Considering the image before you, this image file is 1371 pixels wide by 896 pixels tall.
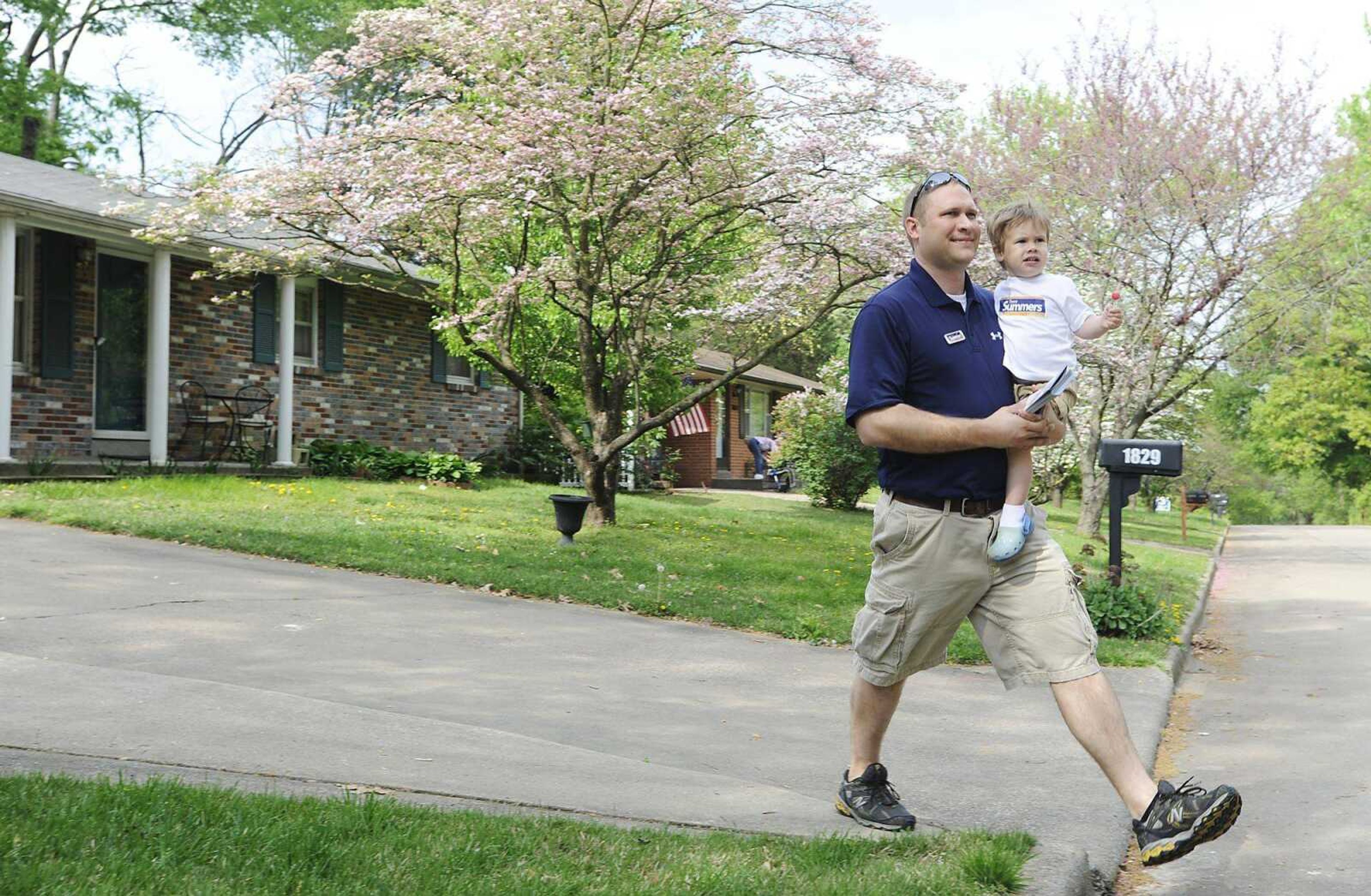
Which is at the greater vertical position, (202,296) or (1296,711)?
(202,296)

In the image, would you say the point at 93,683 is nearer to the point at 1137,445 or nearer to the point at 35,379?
the point at 1137,445

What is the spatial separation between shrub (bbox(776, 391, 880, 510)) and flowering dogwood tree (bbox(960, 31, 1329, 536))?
499cm

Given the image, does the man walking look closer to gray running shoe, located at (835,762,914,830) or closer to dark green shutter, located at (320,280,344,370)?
gray running shoe, located at (835,762,914,830)

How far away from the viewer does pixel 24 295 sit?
607 inches

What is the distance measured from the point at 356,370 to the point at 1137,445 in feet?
48.1

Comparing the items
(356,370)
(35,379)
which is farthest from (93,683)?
(356,370)

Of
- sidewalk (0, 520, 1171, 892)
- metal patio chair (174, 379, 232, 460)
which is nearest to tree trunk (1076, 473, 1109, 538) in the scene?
metal patio chair (174, 379, 232, 460)

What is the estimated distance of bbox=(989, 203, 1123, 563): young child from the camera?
12.8 feet

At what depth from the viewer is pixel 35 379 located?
15.3 meters

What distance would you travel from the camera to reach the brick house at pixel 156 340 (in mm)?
15266

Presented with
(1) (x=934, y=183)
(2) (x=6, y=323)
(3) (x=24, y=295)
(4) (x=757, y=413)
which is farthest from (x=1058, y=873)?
(4) (x=757, y=413)

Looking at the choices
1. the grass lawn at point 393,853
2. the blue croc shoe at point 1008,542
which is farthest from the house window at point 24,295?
the blue croc shoe at point 1008,542

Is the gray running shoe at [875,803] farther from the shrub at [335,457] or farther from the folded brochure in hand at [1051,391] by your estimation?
the shrub at [335,457]

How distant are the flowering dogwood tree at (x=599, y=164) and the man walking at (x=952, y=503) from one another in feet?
27.7
